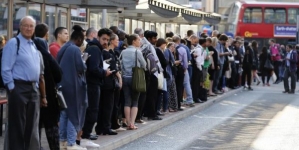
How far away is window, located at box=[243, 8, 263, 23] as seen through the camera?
170ft

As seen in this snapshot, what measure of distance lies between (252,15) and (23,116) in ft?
140

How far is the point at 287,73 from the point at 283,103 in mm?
5668

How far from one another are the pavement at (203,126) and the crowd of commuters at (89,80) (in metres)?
0.36

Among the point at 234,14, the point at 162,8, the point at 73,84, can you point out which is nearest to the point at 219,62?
the point at 162,8

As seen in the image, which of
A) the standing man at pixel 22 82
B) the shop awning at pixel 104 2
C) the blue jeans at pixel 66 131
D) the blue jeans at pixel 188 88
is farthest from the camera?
the blue jeans at pixel 188 88

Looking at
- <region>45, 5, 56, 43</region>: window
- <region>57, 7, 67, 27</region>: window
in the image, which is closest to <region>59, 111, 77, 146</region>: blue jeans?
<region>45, 5, 56, 43</region>: window

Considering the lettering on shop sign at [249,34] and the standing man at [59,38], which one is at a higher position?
the standing man at [59,38]

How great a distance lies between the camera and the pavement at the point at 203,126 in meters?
14.4

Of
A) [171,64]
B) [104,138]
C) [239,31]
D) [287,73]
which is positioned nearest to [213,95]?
[287,73]

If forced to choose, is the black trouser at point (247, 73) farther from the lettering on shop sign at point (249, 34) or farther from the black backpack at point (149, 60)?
the lettering on shop sign at point (249, 34)

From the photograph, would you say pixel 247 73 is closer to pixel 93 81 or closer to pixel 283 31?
pixel 283 31

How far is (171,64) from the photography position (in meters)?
19.7


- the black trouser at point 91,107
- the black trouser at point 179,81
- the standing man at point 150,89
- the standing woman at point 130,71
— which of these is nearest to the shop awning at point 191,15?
the black trouser at point 179,81

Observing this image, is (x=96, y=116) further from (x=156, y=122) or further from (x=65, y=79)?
(x=156, y=122)
